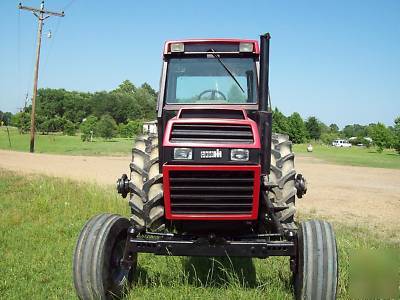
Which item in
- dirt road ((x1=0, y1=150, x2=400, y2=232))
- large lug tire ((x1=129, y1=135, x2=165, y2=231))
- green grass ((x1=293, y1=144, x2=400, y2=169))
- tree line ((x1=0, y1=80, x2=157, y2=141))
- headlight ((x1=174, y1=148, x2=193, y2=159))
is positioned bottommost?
dirt road ((x1=0, y1=150, x2=400, y2=232))

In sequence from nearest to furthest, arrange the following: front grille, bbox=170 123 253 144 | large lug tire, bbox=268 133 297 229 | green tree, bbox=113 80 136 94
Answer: front grille, bbox=170 123 253 144, large lug tire, bbox=268 133 297 229, green tree, bbox=113 80 136 94

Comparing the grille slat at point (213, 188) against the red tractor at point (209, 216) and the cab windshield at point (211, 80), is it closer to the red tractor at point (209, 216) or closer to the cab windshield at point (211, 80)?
the red tractor at point (209, 216)

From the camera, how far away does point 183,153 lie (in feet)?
15.0

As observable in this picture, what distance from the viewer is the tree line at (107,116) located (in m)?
68.6

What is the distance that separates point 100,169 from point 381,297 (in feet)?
50.6

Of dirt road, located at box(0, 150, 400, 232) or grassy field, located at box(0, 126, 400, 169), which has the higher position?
grassy field, located at box(0, 126, 400, 169)

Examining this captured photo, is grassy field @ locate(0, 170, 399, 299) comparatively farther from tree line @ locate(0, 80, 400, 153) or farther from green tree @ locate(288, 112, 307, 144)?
green tree @ locate(288, 112, 307, 144)

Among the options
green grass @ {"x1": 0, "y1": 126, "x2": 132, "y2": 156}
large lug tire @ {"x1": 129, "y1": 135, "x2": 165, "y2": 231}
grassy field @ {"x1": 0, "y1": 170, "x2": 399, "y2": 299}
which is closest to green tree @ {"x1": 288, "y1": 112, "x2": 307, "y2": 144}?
green grass @ {"x1": 0, "y1": 126, "x2": 132, "y2": 156}

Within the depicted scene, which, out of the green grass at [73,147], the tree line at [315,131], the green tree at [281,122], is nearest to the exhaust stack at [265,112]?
the tree line at [315,131]

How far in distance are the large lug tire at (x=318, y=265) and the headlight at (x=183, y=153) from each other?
1.29m

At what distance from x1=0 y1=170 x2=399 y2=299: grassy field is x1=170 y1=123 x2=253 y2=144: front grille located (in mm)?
1529

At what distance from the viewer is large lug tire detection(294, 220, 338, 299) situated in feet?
14.1

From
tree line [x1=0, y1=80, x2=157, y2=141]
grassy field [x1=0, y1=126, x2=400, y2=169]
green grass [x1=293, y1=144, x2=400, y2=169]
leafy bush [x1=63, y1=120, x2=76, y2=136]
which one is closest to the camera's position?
green grass [x1=293, y1=144, x2=400, y2=169]

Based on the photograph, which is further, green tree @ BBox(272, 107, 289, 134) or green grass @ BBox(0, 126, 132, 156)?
green tree @ BBox(272, 107, 289, 134)
